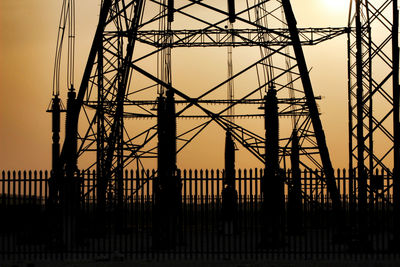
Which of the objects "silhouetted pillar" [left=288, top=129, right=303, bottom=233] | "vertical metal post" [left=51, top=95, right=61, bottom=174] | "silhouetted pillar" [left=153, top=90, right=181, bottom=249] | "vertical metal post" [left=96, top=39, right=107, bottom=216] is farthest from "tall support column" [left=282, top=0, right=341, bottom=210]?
"vertical metal post" [left=51, top=95, right=61, bottom=174]

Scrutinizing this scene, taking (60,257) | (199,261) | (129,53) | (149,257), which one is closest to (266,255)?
(199,261)

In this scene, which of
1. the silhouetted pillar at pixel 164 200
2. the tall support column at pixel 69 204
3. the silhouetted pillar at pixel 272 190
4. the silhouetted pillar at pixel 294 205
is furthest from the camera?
the silhouetted pillar at pixel 294 205

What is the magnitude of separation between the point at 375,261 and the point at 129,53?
1140 centimetres

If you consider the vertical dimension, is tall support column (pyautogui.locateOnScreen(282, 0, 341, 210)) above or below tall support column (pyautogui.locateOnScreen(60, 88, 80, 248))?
above

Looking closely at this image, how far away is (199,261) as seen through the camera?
21234 millimetres

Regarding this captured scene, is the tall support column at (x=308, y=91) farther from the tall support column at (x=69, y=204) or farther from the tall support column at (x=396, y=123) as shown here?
the tall support column at (x=69, y=204)

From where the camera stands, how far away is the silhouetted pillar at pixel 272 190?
75.4 feet

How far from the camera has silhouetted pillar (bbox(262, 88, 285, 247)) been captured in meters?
23.0

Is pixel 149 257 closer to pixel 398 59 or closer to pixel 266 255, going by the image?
pixel 266 255

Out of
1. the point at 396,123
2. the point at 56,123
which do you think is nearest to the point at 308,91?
the point at 396,123

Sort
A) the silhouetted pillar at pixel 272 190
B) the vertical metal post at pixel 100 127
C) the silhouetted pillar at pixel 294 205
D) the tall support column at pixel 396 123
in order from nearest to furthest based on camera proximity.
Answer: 1. the tall support column at pixel 396 123
2. the silhouetted pillar at pixel 272 190
3. the vertical metal post at pixel 100 127
4. the silhouetted pillar at pixel 294 205

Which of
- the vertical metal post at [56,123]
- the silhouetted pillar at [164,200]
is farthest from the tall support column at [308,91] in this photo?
the vertical metal post at [56,123]

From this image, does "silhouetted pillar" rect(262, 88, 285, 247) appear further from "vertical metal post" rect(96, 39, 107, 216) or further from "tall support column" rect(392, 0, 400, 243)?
"vertical metal post" rect(96, 39, 107, 216)

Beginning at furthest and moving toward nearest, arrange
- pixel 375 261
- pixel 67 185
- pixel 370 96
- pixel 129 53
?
pixel 129 53
pixel 370 96
pixel 67 185
pixel 375 261
